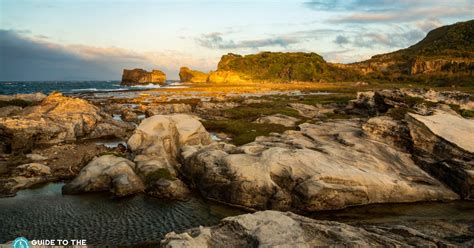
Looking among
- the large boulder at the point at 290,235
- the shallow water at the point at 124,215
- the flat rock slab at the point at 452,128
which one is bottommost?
the shallow water at the point at 124,215

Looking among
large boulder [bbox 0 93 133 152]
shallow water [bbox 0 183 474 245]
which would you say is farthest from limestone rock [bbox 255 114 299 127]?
shallow water [bbox 0 183 474 245]

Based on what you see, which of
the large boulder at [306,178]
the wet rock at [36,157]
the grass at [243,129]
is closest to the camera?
the large boulder at [306,178]

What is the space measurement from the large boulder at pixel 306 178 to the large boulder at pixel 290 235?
12059mm

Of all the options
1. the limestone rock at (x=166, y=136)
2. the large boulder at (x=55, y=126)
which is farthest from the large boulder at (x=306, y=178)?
the large boulder at (x=55, y=126)

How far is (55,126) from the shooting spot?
5394 centimetres

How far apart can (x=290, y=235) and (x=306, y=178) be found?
14823 millimetres

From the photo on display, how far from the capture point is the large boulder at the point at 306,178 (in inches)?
1144

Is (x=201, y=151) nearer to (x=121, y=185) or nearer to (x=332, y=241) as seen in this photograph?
(x=121, y=185)

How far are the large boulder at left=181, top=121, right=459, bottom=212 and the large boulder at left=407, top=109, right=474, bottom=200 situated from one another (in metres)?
1.03

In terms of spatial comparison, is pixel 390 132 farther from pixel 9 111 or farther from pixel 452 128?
pixel 9 111

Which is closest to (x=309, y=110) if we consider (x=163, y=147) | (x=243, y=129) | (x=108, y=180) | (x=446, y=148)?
(x=243, y=129)

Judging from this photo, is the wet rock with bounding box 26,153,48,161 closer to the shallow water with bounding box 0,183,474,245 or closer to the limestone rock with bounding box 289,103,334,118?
the shallow water with bounding box 0,183,474,245

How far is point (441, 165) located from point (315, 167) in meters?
12.3

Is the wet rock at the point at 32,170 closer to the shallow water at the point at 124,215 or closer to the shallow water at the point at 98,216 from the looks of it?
the shallow water at the point at 98,216
